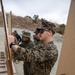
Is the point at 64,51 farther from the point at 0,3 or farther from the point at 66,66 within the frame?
the point at 0,3

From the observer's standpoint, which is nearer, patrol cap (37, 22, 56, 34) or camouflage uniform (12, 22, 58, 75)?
camouflage uniform (12, 22, 58, 75)

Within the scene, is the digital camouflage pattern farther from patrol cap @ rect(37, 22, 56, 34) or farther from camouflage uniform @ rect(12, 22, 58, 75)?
patrol cap @ rect(37, 22, 56, 34)

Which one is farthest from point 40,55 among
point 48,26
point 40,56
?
point 48,26

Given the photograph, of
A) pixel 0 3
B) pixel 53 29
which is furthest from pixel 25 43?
pixel 0 3

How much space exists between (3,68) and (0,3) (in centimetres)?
300

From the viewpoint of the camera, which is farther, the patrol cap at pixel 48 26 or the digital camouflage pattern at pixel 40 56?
the patrol cap at pixel 48 26

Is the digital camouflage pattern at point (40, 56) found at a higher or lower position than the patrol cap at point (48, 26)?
lower

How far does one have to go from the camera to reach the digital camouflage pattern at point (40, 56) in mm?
1411

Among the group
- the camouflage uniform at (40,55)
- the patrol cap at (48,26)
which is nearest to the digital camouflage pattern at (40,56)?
the camouflage uniform at (40,55)

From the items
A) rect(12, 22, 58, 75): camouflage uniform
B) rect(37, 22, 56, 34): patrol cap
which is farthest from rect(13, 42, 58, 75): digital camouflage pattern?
rect(37, 22, 56, 34): patrol cap

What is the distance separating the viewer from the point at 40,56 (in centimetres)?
146

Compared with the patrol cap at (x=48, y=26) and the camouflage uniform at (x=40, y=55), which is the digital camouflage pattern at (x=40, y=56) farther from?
the patrol cap at (x=48, y=26)

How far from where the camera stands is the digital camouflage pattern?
1.41 meters

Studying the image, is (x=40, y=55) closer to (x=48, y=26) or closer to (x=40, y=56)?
(x=40, y=56)
